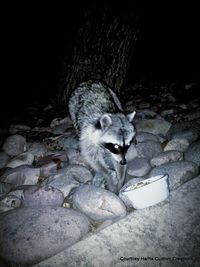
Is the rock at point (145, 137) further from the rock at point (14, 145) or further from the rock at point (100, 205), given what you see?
the rock at point (14, 145)

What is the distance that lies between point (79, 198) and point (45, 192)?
0.36 meters

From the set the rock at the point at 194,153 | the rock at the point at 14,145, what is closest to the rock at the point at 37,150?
the rock at the point at 14,145

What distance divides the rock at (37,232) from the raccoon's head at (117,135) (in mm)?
832

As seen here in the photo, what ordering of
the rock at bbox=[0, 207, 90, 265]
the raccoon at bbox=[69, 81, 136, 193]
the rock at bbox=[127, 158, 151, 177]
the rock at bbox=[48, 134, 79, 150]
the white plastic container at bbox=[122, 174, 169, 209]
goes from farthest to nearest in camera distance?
the rock at bbox=[48, 134, 79, 150] < the rock at bbox=[127, 158, 151, 177] < the raccoon at bbox=[69, 81, 136, 193] < the white plastic container at bbox=[122, 174, 169, 209] < the rock at bbox=[0, 207, 90, 265]

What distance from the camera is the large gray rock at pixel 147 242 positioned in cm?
225

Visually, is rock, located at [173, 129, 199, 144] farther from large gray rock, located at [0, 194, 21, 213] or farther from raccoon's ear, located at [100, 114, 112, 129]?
large gray rock, located at [0, 194, 21, 213]

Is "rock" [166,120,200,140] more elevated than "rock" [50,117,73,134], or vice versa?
"rock" [166,120,200,140]

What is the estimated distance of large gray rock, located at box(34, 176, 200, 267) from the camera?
7.38 feet

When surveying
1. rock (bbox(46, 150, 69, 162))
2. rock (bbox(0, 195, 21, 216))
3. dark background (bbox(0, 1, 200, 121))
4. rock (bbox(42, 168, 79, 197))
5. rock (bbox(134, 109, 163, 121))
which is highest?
dark background (bbox(0, 1, 200, 121))

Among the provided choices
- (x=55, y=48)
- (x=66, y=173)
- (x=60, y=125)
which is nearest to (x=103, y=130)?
(x=66, y=173)

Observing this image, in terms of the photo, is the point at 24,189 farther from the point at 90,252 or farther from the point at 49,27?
the point at 49,27

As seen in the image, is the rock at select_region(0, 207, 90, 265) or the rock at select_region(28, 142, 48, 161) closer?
the rock at select_region(0, 207, 90, 265)

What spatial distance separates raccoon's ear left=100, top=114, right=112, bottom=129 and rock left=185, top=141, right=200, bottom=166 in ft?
3.16

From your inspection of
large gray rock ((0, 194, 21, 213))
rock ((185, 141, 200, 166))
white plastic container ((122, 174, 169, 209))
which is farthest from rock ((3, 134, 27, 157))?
rock ((185, 141, 200, 166))
